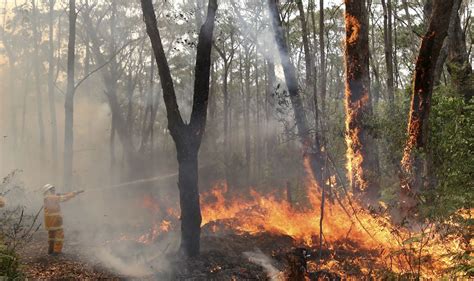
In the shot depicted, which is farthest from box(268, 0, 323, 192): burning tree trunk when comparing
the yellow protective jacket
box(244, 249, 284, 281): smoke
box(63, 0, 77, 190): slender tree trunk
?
box(63, 0, 77, 190): slender tree trunk

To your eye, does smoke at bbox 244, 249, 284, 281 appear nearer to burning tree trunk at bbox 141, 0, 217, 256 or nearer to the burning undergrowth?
the burning undergrowth

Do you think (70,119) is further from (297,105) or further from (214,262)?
(214,262)

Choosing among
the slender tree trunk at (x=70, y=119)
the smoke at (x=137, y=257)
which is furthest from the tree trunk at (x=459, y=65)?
the slender tree trunk at (x=70, y=119)

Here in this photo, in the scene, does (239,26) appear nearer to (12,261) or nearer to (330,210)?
(330,210)

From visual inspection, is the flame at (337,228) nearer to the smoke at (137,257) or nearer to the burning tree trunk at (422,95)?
the smoke at (137,257)

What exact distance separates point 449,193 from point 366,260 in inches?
99.0

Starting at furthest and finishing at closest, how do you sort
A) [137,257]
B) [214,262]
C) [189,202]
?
1. [137,257]
2. [189,202]
3. [214,262]

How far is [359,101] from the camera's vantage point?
10484 mm

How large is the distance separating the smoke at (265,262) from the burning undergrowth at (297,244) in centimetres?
2

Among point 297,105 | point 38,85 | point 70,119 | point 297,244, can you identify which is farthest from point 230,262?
point 38,85

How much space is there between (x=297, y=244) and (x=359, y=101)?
4076mm

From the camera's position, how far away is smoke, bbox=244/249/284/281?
8.48 meters

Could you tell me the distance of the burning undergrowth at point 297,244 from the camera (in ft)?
24.4

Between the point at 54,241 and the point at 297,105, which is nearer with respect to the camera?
the point at 54,241
